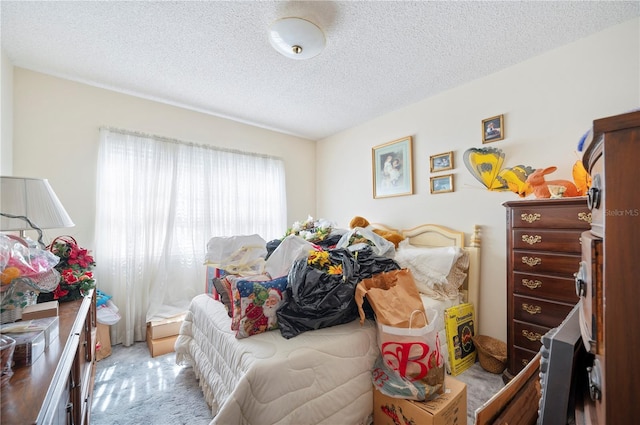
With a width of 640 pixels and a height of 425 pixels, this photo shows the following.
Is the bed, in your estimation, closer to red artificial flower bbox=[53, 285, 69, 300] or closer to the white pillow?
red artificial flower bbox=[53, 285, 69, 300]

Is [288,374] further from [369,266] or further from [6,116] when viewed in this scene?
[6,116]

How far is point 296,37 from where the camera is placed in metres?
1.75

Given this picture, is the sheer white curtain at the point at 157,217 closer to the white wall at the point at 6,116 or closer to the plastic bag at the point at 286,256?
the white wall at the point at 6,116

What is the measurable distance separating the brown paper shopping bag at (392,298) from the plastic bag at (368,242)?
14.0 inches

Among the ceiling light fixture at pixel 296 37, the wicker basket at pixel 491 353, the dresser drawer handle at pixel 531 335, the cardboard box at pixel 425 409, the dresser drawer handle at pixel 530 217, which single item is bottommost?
the wicker basket at pixel 491 353

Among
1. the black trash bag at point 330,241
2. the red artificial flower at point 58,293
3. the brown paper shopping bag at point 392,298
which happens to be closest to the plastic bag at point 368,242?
the black trash bag at point 330,241

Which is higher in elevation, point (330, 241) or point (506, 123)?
point (506, 123)

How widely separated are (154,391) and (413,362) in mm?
1879

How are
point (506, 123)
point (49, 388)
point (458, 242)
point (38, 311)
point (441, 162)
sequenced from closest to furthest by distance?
1. point (49, 388)
2. point (38, 311)
3. point (506, 123)
4. point (458, 242)
5. point (441, 162)

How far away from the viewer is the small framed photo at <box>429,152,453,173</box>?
2.63 m

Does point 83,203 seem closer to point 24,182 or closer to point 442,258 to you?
point 24,182

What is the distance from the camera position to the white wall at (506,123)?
180 cm

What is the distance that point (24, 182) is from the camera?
4.11ft

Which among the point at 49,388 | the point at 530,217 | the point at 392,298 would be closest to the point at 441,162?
the point at 530,217
